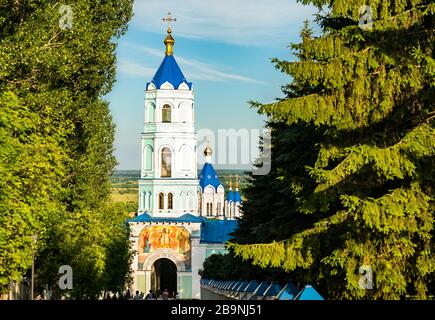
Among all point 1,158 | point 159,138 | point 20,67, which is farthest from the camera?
point 159,138

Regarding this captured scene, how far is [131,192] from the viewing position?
10706 cm

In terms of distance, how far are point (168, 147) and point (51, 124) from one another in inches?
2027

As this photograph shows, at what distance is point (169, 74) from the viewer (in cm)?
8044

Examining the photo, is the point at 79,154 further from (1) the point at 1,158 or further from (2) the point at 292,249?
(2) the point at 292,249

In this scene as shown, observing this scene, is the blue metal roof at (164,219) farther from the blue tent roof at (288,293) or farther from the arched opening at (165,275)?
the blue tent roof at (288,293)

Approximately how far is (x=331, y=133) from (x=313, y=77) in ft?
3.34

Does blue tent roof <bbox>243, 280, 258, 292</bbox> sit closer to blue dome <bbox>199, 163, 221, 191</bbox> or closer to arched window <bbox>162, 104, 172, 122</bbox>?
arched window <bbox>162, 104, 172, 122</bbox>

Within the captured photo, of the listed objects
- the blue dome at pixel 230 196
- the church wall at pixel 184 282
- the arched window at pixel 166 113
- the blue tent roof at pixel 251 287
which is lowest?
the blue tent roof at pixel 251 287

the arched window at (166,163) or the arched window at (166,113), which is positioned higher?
the arched window at (166,113)

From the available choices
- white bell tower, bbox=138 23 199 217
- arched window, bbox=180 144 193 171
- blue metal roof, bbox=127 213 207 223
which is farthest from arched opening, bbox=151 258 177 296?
arched window, bbox=180 144 193 171

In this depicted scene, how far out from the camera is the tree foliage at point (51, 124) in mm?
20734

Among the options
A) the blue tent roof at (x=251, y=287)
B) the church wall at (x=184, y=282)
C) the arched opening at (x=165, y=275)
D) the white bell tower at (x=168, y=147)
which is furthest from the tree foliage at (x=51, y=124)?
the arched opening at (x=165, y=275)

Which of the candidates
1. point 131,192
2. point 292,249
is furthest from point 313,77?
point 131,192

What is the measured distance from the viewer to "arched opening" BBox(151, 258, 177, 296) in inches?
3378
